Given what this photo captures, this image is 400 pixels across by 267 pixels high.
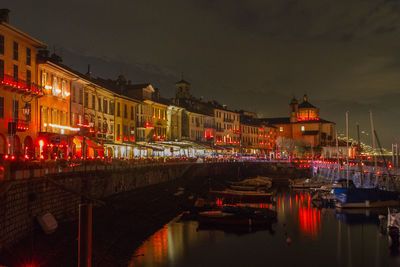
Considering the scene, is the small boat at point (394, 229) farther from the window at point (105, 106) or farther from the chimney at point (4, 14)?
the window at point (105, 106)

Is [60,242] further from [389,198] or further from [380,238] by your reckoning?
[389,198]

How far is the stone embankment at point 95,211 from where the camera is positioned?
22.8 meters

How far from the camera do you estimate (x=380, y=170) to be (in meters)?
57.8

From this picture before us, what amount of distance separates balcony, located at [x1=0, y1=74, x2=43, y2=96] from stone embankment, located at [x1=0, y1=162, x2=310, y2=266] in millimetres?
9923

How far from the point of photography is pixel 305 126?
179750 millimetres

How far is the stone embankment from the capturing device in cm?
2280

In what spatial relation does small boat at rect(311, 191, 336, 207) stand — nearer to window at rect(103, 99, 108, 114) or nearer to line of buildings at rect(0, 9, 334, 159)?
line of buildings at rect(0, 9, 334, 159)

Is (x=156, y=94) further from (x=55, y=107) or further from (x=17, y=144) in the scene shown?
(x=17, y=144)

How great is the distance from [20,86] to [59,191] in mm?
13394

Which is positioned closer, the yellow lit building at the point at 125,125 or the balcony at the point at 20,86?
the balcony at the point at 20,86

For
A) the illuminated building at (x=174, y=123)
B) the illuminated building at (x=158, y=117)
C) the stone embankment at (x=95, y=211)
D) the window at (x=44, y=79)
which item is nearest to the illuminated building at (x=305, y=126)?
the illuminated building at (x=174, y=123)

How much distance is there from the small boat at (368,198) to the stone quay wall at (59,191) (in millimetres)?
25616

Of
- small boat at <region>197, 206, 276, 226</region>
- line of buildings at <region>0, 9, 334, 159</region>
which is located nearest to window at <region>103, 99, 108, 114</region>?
line of buildings at <region>0, 9, 334, 159</region>

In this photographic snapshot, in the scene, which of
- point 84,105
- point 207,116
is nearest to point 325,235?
point 84,105
